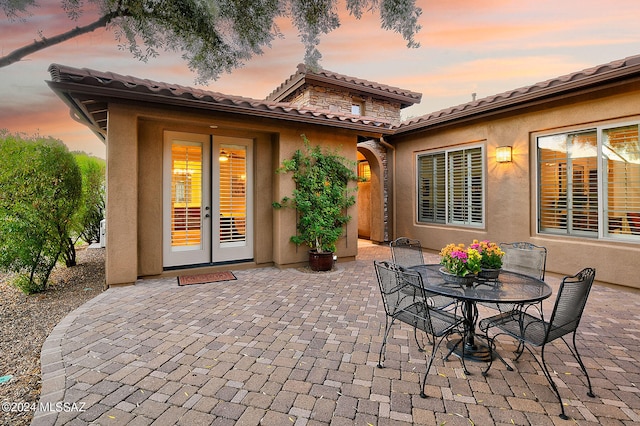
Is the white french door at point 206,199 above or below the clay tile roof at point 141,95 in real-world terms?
below

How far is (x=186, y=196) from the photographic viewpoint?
595 centimetres

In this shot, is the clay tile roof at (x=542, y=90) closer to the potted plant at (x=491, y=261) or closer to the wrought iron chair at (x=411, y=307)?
the potted plant at (x=491, y=261)

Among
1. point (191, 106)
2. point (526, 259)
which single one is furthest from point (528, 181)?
point (191, 106)

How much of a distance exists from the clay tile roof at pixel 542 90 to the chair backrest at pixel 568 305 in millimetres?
4187

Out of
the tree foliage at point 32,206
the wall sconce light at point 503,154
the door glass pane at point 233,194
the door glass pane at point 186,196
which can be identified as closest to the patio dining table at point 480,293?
the wall sconce light at point 503,154

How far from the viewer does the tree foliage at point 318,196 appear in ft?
20.9

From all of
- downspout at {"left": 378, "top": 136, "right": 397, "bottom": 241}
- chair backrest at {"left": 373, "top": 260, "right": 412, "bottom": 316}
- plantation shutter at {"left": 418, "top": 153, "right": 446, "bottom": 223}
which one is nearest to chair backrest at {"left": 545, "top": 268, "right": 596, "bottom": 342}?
chair backrest at {"left": 373, "top": 260, "right": 412, "bottom": 316}

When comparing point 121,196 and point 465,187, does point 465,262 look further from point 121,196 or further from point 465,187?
point 465,187

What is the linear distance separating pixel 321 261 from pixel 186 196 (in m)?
3.04

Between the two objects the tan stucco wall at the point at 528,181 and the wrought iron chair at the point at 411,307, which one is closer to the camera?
the wrought iron chair at the point at 411,307

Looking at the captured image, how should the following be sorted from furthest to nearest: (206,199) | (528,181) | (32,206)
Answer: (528,181) → (206,199) → (32,206)

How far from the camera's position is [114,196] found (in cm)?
501

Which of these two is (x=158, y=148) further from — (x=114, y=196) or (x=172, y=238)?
(x=172, y=238)

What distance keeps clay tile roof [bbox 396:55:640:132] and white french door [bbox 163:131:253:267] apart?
481 cm
